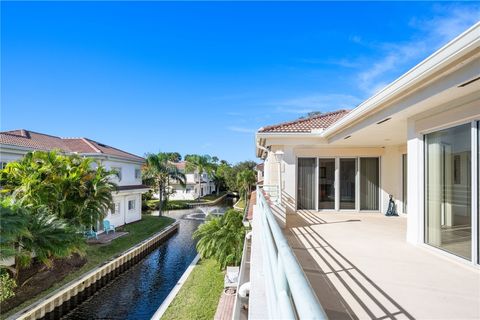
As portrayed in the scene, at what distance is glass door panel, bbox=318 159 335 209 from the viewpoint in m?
12.7

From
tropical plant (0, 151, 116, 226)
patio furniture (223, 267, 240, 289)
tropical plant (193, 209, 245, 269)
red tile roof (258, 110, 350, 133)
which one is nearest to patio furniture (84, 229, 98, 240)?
tropical plant (0, 151, 116, 226)

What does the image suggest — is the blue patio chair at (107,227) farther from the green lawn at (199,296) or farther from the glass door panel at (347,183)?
the glass door panel at (347,183)

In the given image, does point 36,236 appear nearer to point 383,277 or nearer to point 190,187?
point 383,277

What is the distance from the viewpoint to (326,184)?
501 inches

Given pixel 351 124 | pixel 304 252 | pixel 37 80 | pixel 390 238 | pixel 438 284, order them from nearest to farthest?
pixel 438 284 < pixel 304 252 < pixel 390 238 < pixel 351 124 < pixel 37 80

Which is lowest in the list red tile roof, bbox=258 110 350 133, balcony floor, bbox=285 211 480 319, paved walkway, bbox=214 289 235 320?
paved walkway, bbox=214 289 235 320

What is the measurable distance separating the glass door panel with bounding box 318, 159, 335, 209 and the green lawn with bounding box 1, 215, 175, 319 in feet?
43.1

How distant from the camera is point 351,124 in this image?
8.88 metres

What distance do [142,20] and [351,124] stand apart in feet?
41.6

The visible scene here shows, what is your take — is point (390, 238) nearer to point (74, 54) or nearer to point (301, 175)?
point (301, 175)

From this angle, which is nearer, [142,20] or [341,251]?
[341,251]

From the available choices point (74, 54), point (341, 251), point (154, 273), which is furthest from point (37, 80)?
point (341, 251)

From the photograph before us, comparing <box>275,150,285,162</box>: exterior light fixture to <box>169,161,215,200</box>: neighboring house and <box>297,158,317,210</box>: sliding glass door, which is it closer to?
<box>297,158,317,210</box>: sliding glass door

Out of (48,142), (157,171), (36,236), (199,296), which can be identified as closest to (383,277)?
(199,296)
